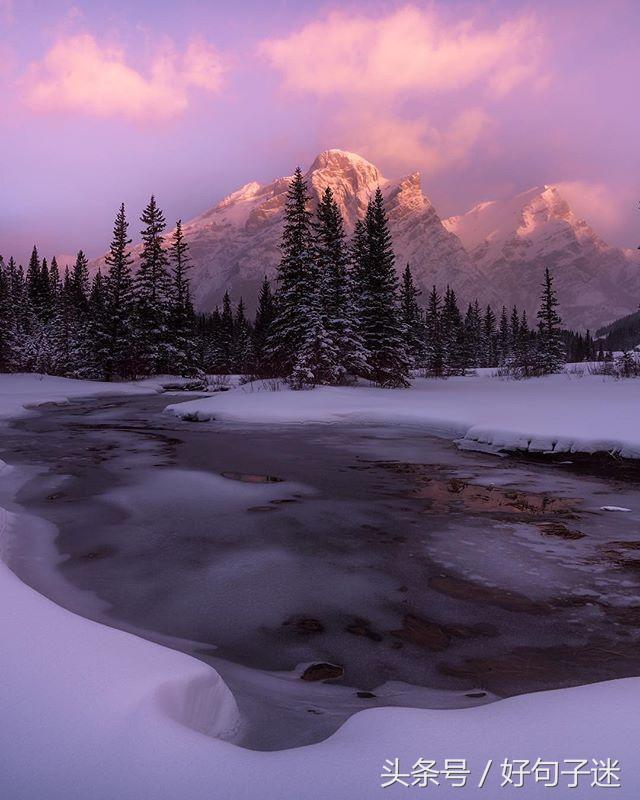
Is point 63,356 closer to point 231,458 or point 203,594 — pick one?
point 231,458

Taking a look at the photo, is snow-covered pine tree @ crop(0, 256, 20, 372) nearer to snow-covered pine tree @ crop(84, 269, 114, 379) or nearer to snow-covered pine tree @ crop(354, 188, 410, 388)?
snow-covered pine tree @ crop(84, 269, 114, 379)

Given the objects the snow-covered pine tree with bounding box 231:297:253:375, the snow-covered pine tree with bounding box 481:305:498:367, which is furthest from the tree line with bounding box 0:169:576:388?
the snow-covered pine tree with bounding box 481:305:498:367

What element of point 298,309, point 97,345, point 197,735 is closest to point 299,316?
point 298,309

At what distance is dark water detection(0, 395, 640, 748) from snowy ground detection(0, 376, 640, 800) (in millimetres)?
506

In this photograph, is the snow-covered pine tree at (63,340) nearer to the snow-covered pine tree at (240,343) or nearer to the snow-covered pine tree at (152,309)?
the snow-covered pine tree at (152,309)

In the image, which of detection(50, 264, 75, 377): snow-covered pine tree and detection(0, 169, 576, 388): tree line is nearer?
detection(0, 169, 576, 388): tree line

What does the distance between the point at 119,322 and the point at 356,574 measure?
119 ft

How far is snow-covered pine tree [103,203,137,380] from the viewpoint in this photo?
37.0m

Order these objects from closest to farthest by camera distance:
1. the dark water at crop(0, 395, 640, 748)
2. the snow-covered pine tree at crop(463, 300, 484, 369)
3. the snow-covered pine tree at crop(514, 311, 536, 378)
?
the dark water at crop(0, 395, 640, 748)
the snow-covered pine tree at crop(514, 311, 536, 378)
the snow-covered pine tree at crop(463, 300, 484, 369)

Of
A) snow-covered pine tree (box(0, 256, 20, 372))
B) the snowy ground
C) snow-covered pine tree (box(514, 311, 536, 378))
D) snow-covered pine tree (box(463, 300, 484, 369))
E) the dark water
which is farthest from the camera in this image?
snow-covered pine tree (box(463, 300, 484, 369))

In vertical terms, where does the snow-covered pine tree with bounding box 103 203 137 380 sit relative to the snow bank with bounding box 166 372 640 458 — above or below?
above

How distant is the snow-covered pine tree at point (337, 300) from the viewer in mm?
26156

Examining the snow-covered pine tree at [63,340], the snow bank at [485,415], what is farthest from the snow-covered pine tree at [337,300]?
the snow-covered pine tree at [63,340]

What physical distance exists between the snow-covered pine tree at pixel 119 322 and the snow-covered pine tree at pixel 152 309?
505 mm
